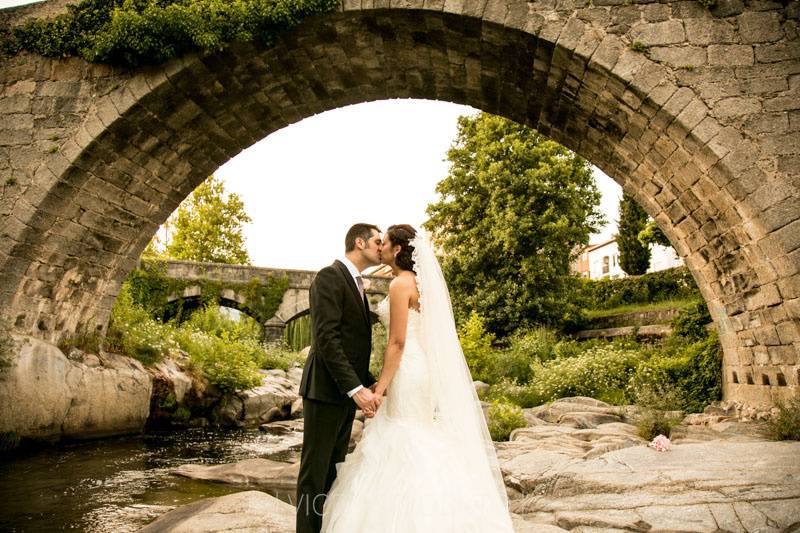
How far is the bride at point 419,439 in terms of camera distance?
2926 millimetres

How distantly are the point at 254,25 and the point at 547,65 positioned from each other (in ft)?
11.0

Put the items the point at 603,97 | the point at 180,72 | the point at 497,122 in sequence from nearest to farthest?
the point at 603,97 → the point at 180,72 → the point at 497,122

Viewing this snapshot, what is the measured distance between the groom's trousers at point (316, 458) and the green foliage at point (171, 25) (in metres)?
4.65

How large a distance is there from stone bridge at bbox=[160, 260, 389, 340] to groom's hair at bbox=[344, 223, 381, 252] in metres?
17.6

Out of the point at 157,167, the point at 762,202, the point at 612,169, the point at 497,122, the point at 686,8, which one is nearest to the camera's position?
the point at 762,202

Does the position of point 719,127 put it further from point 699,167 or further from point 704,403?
point 704,403

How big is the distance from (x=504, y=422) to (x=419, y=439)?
194 inches

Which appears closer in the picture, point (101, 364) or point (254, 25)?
point (254, 25)

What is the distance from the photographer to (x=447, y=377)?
3.62m

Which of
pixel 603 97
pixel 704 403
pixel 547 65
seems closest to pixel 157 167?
pixel 547 65

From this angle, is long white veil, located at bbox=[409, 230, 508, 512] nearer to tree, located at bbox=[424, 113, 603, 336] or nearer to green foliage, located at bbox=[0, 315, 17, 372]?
green foliage, located at bbox=[0, 315, 17, 372]

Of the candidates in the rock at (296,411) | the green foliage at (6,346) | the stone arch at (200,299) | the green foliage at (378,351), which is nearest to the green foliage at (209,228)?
the stone arch at (200,299)

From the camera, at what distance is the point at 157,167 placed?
312 inches

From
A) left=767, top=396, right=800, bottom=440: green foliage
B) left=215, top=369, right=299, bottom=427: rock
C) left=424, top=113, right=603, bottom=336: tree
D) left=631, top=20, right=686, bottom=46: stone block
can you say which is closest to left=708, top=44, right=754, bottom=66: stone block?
left=631, top=20, right=686, bottom=46: stone block
